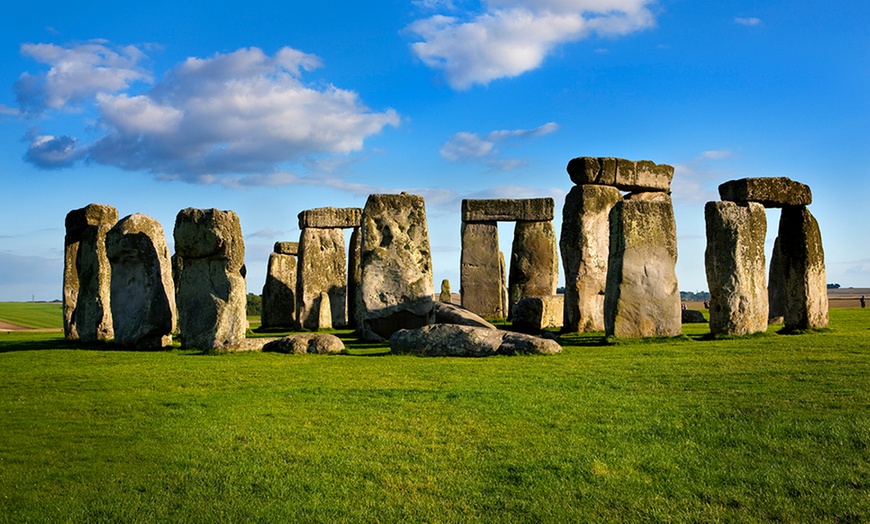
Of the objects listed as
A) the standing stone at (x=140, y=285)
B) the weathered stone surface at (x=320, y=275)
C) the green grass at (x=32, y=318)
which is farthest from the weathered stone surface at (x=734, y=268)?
the green grass at (x=32, y=318)

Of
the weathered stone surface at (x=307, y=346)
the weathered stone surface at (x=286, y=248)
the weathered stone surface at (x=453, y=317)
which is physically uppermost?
the weathered stone surface at (x=286, y=248)

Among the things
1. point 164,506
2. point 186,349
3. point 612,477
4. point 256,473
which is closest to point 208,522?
point 164,506

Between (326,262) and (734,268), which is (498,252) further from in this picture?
(734,268)

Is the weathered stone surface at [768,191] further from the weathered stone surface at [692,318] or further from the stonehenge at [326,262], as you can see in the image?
the stonehenge at [326,262]

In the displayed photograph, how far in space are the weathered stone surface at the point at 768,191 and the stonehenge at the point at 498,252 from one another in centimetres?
857

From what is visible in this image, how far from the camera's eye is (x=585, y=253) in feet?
54.2

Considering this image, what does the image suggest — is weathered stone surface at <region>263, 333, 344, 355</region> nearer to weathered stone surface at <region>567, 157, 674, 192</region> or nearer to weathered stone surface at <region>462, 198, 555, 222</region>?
weathered stone surface at <region>567, 157, 674, 192</region>

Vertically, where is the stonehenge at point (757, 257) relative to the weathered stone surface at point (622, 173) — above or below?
below

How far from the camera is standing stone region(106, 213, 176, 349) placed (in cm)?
1324

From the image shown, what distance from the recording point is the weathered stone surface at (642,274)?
42.8 ft

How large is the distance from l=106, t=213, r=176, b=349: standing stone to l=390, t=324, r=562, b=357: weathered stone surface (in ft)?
14.3

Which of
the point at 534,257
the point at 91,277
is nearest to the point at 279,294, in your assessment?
the point at 534,257

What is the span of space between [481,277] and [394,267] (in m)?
7.76

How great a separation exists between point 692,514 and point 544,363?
18.9ft
